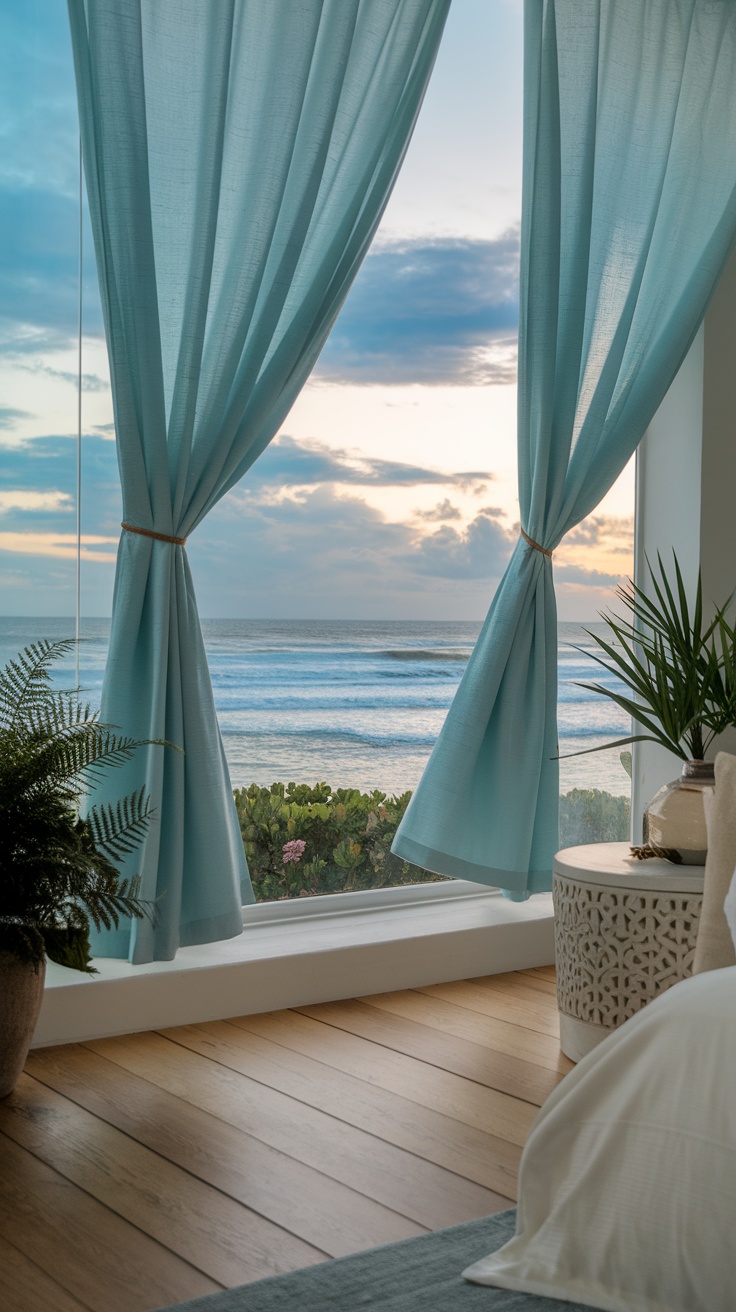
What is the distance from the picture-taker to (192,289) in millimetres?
2551

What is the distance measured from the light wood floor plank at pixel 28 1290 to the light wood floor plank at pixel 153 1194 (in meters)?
0.17

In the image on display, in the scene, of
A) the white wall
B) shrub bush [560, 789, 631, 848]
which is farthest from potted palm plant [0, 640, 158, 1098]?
the white wall

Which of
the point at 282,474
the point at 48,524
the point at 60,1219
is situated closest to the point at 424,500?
the point at 282,474

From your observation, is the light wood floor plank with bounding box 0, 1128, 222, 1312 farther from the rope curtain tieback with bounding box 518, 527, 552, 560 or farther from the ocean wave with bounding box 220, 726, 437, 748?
the rope curtain tieback with bounding box 518, 527, 552, 560

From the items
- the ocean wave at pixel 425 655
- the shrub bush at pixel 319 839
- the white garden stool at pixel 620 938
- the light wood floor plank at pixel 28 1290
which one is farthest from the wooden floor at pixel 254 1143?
the ocean wave at pixel 425 655

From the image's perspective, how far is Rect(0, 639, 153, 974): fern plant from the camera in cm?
214

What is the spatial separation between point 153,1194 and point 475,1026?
3.45ft

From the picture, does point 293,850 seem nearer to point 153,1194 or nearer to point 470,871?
point 470,871

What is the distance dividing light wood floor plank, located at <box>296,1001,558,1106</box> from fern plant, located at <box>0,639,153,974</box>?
691mm

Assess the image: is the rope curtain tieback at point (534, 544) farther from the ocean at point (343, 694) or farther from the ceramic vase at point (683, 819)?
the ceramic vase at point (683, 819)

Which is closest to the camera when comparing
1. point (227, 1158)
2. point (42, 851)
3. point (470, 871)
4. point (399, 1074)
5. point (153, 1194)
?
point (153, 1194)

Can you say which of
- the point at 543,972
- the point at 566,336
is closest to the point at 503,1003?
the point at 543,972

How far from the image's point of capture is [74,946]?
2.26m

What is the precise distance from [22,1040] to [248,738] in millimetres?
1041
